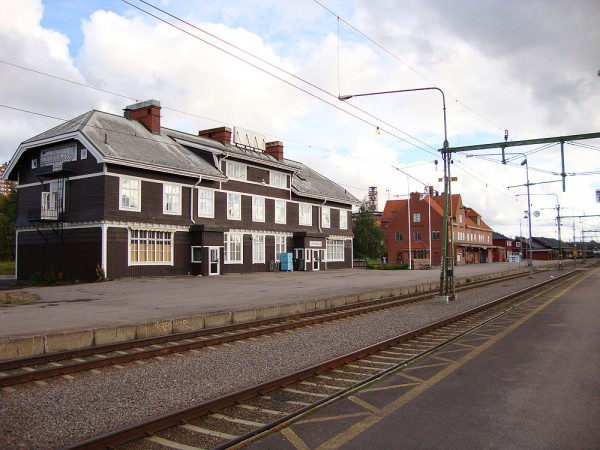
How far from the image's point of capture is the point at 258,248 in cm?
3903

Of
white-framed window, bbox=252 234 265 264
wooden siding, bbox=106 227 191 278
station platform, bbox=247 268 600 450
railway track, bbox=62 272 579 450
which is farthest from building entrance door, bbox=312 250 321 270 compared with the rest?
station platform, bbox=247 268 600 450

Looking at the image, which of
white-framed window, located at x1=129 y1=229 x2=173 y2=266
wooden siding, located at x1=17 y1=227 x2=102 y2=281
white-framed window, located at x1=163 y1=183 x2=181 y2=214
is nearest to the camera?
wooden siding, located at x1=17 y1=227 x2=102 y2=281

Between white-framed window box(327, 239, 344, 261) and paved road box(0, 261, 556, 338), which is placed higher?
white-framed window box(327, 239, 344, 261)

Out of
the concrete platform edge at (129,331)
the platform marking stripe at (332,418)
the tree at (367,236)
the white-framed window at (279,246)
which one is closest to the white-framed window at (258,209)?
the white-framed window at (279,246)

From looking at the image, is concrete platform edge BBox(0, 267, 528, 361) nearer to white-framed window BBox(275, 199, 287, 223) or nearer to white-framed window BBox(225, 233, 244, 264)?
white-framed window BBox(225, 233, 244, 264)

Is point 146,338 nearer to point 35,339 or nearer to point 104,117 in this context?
point 35,339

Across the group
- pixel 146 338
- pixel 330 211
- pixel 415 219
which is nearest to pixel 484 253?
pixel 415 219

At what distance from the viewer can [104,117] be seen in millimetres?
32875

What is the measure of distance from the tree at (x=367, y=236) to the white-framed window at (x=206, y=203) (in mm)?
36307

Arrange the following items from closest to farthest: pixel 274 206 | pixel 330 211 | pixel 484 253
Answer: pixel 274 206 < pixel 330 211 < pixel 484 253

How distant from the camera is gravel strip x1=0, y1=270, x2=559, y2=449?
570 cm

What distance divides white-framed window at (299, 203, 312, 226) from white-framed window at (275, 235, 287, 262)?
309 centimetres

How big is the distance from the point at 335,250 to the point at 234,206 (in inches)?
575

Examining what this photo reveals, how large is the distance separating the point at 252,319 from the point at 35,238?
2306 centimetres
